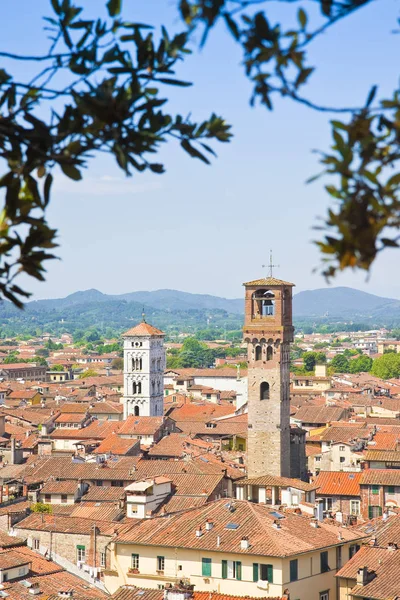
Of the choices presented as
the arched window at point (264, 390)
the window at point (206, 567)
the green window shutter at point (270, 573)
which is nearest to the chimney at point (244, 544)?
the green window shutter at point (270, 573)

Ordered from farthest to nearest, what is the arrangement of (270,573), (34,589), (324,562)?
1. (324,562)
2. (270,573)
3. (34,589)

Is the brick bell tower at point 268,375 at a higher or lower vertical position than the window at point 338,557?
higher

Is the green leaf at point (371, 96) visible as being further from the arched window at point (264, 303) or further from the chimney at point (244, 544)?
the arched window at point (264, 303)

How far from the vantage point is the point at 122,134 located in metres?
3.85

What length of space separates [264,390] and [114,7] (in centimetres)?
3774

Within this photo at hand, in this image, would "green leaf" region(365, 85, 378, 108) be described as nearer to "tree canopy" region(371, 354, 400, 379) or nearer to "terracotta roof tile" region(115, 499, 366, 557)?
"terracotta roof tile" region(115, 499, 366, 557)

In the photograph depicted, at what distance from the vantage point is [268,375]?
4122cm

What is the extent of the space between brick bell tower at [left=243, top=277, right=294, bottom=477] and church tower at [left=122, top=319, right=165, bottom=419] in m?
22.2

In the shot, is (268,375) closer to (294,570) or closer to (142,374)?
(294,570)

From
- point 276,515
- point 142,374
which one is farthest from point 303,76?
point 142,374

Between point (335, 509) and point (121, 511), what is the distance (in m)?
8.02

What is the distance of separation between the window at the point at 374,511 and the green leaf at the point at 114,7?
1289 inches

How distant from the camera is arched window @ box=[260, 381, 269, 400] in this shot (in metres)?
40.9

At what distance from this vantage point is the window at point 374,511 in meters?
35.2
